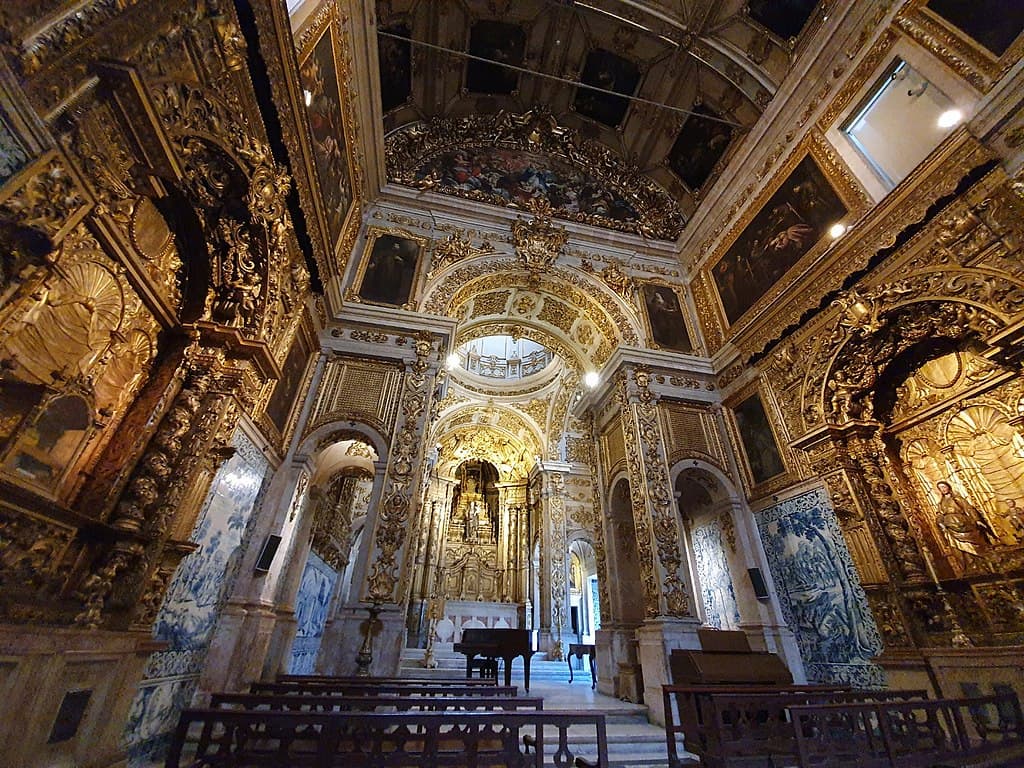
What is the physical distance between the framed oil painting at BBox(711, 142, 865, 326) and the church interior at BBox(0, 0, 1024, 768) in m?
0.06

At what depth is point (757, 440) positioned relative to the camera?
8.28 m

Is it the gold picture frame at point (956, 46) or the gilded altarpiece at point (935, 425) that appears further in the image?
the gold picture frame at point (956, 46)

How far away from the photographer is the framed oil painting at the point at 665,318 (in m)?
10.2

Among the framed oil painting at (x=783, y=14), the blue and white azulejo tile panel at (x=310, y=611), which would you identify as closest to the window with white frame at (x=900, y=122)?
the framed oil painting at (x=783, y=14)

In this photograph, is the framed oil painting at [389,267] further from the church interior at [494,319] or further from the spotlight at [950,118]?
the spotlight at [950,118]

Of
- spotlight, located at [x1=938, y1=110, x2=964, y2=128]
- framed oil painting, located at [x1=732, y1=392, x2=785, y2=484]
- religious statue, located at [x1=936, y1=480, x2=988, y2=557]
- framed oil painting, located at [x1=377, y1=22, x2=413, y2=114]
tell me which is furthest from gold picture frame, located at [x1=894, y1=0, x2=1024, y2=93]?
framed oil painting, located at [x1=377, y1=22, x2=413, y2=114]

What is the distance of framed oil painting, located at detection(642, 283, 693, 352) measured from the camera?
1018 cm

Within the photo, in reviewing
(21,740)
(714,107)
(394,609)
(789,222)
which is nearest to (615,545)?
(394,609)

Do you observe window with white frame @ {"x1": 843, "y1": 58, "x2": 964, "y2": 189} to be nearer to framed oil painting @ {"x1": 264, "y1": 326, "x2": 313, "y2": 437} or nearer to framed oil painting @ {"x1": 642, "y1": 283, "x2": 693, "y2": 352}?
framed oil painting @ {"x1": 642, "y1": 283, "x2": 693, "y2": 352}

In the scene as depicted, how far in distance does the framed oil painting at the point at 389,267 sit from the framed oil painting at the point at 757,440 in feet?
24.6

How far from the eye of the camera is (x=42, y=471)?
313cm

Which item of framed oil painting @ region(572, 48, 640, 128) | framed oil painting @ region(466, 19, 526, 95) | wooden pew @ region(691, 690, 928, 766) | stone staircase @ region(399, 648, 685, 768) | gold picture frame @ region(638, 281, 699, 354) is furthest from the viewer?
framed oil painting @ region(572, 48, 640, 128)

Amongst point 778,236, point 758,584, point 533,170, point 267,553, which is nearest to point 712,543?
point 758,584

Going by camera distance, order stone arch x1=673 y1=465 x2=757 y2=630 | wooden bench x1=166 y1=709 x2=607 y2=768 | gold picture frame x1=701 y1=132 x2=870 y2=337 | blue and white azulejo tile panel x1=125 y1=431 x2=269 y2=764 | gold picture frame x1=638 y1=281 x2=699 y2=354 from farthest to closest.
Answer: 1. gold picture frame x1=638 y1=281 x2=699 y2=354
2. stone arch x1=673 y1=465 x2=757 y2=630
3. gold picture frame x1=701 y1=132 x2=870 y2=337
4. blue and white azulejo tile panel x1=125 y1=431 x2=269 y2=764
5. wooden bench x1=166 y1=709 x2=607 y2=768
